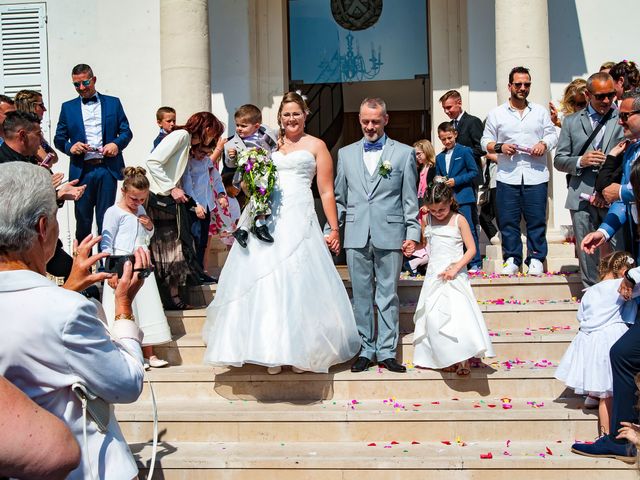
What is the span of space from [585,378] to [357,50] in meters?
7.39

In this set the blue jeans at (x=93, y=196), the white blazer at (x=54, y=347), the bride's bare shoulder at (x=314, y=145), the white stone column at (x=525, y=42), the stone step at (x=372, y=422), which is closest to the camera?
the white blazer at (x=54, y=347)

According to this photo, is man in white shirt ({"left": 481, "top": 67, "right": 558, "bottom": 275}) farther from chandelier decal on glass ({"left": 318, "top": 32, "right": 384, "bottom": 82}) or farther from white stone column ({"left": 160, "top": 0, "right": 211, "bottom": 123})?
chandelier decal on glass ({"left": 318, "top": 32, "right": 384, "bottom": 82})

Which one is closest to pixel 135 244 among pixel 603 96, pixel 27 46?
pixel 603 96

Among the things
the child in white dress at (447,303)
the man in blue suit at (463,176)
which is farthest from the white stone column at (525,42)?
the child in white dress at (447,303)

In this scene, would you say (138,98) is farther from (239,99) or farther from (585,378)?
(585,378)

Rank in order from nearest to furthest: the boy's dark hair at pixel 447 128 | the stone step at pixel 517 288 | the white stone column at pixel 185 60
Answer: the stone step at pixel 517 288 < the boy's dark hair at pixel 447 128 < the white stone column at pixel 185 60

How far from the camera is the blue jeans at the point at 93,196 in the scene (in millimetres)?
7680

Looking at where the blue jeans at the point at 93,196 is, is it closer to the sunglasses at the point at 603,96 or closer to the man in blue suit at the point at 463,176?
the man in blue suit at the point at 463,176

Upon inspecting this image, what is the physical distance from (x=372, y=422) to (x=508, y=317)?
203 centimetres

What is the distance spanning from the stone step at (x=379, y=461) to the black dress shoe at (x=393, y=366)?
0.67m

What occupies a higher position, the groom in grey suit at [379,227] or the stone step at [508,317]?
the groom in grey suit at [379,227]

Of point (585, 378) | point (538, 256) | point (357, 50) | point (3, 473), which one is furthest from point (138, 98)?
point (3, 473)

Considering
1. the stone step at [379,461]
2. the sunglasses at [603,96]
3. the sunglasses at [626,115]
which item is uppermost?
the sunglasses at [603,96]

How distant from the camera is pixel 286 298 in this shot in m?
5.80
